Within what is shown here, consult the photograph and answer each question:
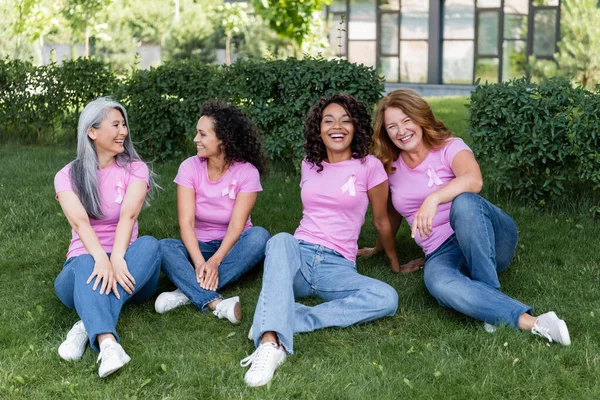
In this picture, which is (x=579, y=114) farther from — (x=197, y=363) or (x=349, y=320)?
(x=197, y=363)

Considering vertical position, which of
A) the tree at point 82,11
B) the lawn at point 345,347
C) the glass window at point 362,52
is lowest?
the lawn at point 345,347

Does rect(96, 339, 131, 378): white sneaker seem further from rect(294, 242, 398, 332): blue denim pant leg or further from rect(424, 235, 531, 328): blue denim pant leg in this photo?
rect(424, 235, 531, 328): blue denim pant leg

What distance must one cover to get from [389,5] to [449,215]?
17.9 metres

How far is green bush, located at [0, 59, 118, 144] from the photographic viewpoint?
1045cm

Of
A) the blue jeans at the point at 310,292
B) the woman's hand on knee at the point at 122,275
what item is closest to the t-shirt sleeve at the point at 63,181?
the woman's hand on knee at the point at 122,275

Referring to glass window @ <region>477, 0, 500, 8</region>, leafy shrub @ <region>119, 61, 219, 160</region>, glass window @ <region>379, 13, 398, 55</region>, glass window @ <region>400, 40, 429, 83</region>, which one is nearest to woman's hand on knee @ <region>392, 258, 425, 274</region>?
leafy shrub @ <region>119, 61, 219, 160</region>

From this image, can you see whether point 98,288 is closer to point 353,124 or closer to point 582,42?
point 353,124

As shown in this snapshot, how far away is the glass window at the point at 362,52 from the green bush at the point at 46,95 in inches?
485

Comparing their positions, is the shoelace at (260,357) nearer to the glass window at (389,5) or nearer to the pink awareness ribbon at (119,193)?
the pink awareness ribbon at (119,193)

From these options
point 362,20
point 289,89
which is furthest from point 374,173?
point 362,20

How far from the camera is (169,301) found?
4.92 metres

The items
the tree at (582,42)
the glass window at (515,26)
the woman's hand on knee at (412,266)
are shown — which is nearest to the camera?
the woman's hand on knee at (412,266)

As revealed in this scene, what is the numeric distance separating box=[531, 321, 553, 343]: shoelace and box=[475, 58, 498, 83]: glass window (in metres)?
17.2

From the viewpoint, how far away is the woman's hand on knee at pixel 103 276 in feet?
14.1
